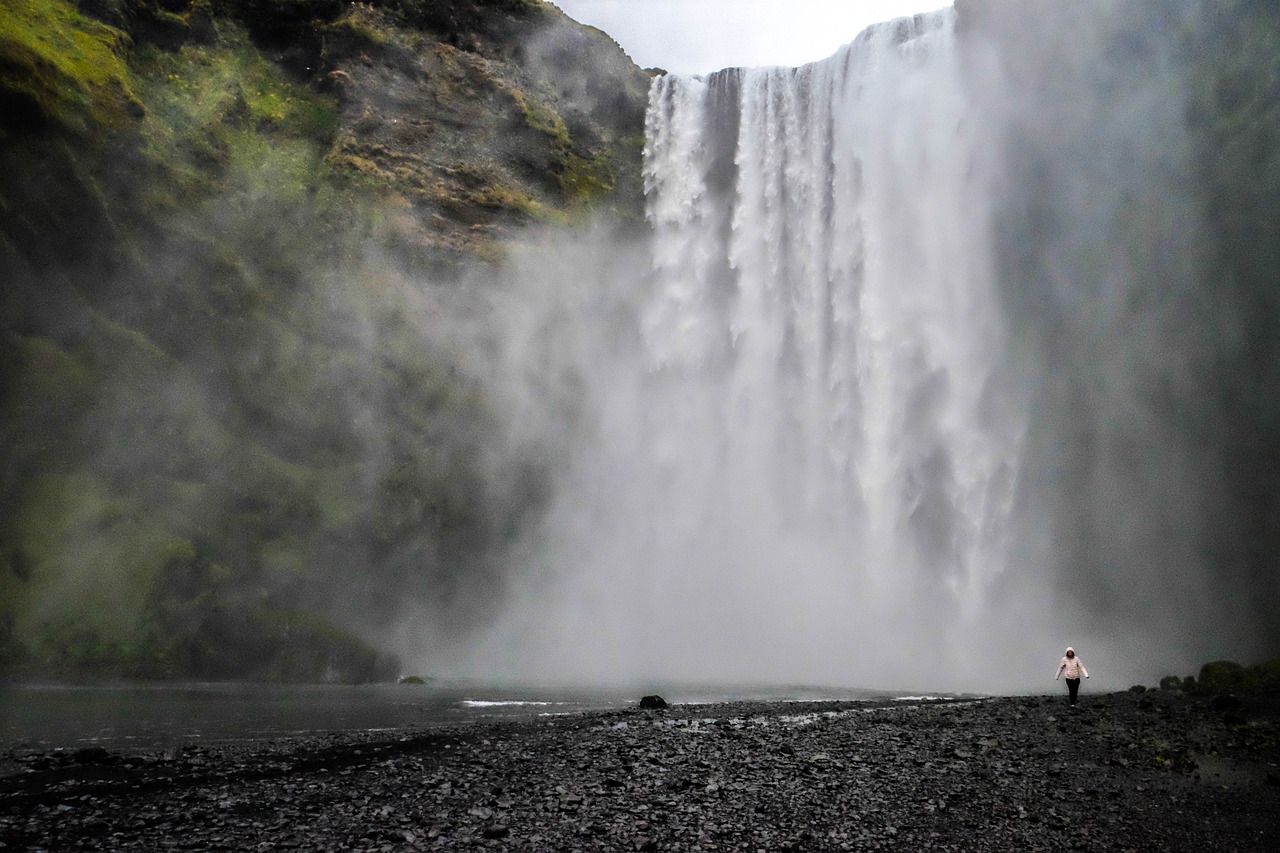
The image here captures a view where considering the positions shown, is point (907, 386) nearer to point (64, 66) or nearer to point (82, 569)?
point (82, 569)

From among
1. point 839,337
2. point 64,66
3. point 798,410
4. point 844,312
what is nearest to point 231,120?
point 64,66

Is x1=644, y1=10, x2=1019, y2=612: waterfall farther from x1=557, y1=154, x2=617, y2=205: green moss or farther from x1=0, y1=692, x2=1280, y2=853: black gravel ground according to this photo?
x1=0, y1=692, x2=1280, y2=853: black gravel ground

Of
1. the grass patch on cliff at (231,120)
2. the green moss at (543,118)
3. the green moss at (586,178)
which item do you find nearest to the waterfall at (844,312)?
the green moss at (586,178)

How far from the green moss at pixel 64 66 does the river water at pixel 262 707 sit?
20085 mm

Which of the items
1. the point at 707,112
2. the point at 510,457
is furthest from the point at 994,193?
the point at 510,457

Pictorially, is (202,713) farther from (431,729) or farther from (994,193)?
(994,193)

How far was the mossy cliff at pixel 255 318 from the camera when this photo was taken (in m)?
27.0

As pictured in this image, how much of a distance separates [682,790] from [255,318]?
29119 millimetres

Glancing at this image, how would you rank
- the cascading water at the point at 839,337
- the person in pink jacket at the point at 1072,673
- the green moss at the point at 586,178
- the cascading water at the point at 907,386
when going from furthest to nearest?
the green moss at the point at 586,178
the cascading water at the point at 839,337
the cascading water at the point at 907,386
the person in pink jacket at the point at 1072,673

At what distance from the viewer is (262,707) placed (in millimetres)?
18312

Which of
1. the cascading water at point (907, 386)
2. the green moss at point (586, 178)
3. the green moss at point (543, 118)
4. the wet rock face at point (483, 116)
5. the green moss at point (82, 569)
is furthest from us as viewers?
the green moss at point (586, 178)

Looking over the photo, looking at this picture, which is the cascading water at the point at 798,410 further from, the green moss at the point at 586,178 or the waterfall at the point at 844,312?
the green moss at the point at 586,178

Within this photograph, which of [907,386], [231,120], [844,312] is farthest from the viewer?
[231,120]

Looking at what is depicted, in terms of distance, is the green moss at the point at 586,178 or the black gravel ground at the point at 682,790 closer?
the black gravel ground at the point at 682,790
